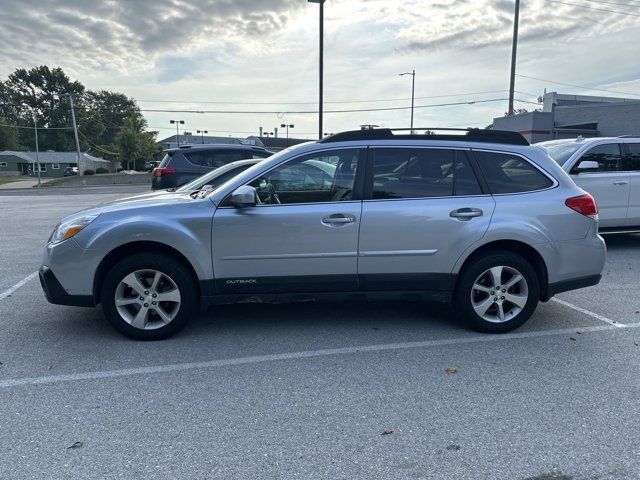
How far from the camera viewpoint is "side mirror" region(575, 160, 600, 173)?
25.6ft

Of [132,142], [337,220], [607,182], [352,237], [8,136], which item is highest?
[8,136]

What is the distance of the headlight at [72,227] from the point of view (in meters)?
4.18

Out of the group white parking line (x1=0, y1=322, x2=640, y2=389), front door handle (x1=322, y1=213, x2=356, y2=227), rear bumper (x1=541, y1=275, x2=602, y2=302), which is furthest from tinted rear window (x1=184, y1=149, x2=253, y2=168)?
rear bumper (x1=541, y1=275, x2=602, y2=302)

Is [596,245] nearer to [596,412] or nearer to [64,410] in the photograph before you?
[596,412]

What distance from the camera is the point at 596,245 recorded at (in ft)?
15.1

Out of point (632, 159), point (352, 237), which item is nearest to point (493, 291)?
point (352, 237)

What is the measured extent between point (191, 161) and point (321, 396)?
29.4 feet

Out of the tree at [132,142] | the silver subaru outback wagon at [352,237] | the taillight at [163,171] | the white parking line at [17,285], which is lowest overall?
the white parking line at [17,285]

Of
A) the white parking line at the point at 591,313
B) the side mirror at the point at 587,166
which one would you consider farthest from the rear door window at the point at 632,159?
the white parking line at the point at 591,313

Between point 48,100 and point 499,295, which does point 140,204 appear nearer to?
point 499,295

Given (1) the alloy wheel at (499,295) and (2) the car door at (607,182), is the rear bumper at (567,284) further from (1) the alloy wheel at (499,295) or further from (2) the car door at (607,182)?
(2) the car door at (607,182)

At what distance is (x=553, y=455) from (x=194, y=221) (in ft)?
10.1

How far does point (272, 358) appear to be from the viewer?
157 inches

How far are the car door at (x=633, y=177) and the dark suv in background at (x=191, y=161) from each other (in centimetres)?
744
